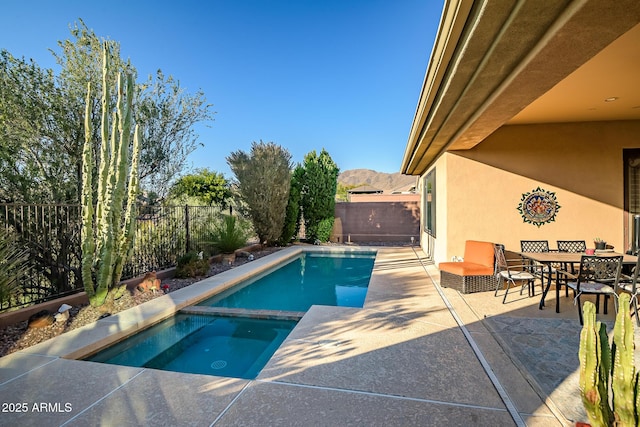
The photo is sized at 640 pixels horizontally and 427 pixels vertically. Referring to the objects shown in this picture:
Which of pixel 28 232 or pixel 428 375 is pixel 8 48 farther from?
pixel 428 375

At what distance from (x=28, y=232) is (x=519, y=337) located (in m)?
7.12

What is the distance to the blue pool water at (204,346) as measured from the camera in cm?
380

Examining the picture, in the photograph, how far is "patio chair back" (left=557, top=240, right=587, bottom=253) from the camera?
6.45 m

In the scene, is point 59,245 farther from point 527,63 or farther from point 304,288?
point 527,63

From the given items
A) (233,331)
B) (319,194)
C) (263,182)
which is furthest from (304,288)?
(319,194)

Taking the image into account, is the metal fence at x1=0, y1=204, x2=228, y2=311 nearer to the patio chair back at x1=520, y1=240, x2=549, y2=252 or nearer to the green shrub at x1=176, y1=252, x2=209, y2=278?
the green shrub at x1=176, y1=252, x2=209, y2=278

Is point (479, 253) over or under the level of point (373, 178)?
under

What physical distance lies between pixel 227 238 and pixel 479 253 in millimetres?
7305

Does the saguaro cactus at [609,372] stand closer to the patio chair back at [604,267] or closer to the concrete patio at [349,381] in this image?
the concrete patio at [349,381]

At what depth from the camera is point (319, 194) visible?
15.0 meters

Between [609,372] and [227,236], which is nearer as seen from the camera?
[609,372]

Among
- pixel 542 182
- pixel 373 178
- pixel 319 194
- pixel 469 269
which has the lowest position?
pixel 469 269

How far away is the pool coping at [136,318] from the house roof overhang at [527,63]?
395 centimetres

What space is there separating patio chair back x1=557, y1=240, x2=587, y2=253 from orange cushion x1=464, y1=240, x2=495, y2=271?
1.46 m
